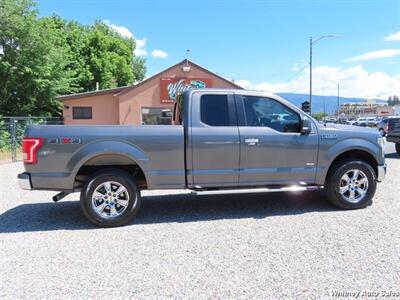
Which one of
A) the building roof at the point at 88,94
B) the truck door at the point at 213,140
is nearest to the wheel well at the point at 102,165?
the truck door at the point at 213,140

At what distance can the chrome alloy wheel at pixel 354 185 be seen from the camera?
19.2 feet

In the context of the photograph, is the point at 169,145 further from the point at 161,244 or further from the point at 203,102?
the point at 161,244

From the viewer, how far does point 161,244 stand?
4.43 m

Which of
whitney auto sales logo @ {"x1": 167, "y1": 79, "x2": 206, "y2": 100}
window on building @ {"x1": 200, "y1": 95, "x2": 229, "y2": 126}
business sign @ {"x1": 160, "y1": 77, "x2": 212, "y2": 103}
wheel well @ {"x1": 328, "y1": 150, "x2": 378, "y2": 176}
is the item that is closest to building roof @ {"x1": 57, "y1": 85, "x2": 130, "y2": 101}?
business sign @ {"x1": 160, "y1": 77, "x2": 212, "y2": 103}

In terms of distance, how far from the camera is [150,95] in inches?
890

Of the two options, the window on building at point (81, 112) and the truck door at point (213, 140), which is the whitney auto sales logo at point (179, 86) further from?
the truck door at point (213, 140)

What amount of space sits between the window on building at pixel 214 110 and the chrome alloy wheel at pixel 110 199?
5.57 feet

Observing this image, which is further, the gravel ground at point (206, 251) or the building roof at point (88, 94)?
the building roof at point (88, 94)

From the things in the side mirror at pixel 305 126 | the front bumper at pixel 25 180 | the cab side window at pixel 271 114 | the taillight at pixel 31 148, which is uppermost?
the cab side window at pixel 271 114

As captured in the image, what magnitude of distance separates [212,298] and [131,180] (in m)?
2.59

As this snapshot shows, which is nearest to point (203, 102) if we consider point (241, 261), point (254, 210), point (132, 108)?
point (254, 210)

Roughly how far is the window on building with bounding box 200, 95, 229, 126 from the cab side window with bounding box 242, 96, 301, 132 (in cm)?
35

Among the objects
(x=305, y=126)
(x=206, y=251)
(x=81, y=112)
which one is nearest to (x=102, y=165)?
(x=206, y=251)

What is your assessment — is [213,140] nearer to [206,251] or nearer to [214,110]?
[214,110]
